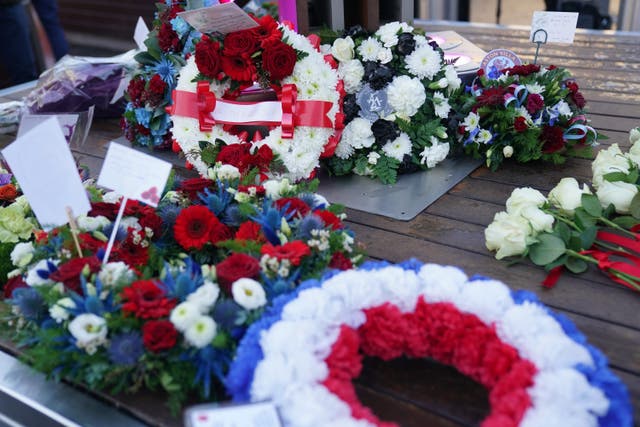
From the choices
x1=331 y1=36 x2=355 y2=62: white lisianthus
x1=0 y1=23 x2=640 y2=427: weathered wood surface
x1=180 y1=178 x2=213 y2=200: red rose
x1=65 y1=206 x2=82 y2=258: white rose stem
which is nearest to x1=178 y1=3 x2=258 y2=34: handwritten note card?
x1=331 y1=36 x2=355 y2=62: white lisianthus

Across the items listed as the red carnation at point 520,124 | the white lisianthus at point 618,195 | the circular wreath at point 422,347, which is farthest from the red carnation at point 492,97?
the circular wreath at point 422,347

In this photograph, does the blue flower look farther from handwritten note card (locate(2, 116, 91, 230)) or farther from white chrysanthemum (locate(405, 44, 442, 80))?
white chrysanthemum (locate(405, 44, 442, 80))

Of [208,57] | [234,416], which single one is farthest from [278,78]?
[234,416]

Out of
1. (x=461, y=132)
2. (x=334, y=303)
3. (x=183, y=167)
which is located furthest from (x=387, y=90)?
→ (x=334, y=303)

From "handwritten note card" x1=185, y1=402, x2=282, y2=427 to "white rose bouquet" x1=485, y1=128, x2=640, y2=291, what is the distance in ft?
2.40

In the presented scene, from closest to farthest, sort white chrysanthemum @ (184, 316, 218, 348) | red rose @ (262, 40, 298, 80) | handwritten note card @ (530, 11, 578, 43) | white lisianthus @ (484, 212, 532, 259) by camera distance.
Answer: white chrysanthemum @ (184, 316, 218, 348) < white lisianthus @ (484, 212, 532, 259) < red rose @ (262, 40, 298, 80) < handwritten note card @ (530, 11, 578, 43)

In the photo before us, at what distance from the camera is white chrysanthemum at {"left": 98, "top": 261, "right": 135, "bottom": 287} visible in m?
1.23

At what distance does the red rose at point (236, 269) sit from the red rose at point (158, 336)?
0.15 meters

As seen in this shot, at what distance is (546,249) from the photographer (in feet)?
4.91

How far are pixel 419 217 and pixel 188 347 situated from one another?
2.76 ft

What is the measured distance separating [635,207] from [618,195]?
0.05 metres

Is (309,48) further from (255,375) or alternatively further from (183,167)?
(255,375)

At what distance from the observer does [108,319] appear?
114 centimetres

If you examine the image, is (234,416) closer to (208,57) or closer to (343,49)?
(208,57)
